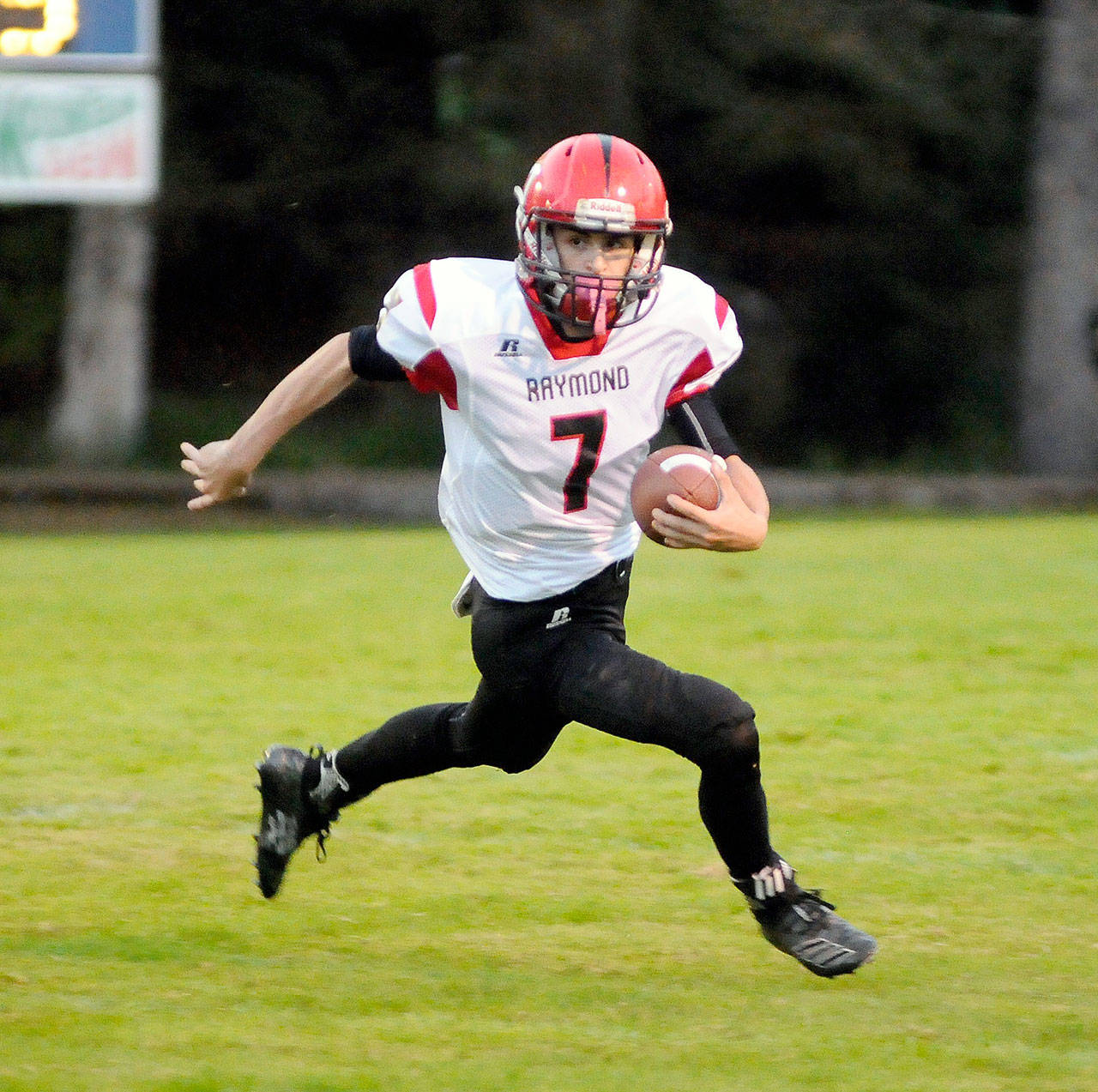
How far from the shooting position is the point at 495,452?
4371 millimetres

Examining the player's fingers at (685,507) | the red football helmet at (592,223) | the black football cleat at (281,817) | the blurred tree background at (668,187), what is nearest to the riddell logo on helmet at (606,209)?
the red football helmet at (592,223)

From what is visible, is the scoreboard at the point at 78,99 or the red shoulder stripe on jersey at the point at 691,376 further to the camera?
the scoreboard at the point at 78,99

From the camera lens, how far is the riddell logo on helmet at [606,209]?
166 inches

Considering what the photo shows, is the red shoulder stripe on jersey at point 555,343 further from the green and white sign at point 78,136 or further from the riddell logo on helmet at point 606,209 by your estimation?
the green and white sign at point 78,136

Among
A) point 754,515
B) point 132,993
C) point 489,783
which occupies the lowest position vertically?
point 489,783

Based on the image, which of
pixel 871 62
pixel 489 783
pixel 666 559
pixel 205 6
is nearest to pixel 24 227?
pixel 205 6

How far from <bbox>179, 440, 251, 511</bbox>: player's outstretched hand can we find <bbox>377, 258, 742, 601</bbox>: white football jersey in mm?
432

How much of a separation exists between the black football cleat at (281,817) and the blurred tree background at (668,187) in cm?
1524

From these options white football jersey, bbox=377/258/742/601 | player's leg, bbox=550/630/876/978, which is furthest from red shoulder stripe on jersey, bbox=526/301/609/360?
player's leg, bbox=550/630/876/978

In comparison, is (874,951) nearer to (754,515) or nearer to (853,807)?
(754,515)

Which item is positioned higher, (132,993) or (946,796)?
(132,993)

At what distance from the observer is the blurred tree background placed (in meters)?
21.1

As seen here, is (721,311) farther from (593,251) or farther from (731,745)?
(731,745)

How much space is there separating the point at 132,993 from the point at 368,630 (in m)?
5.48
